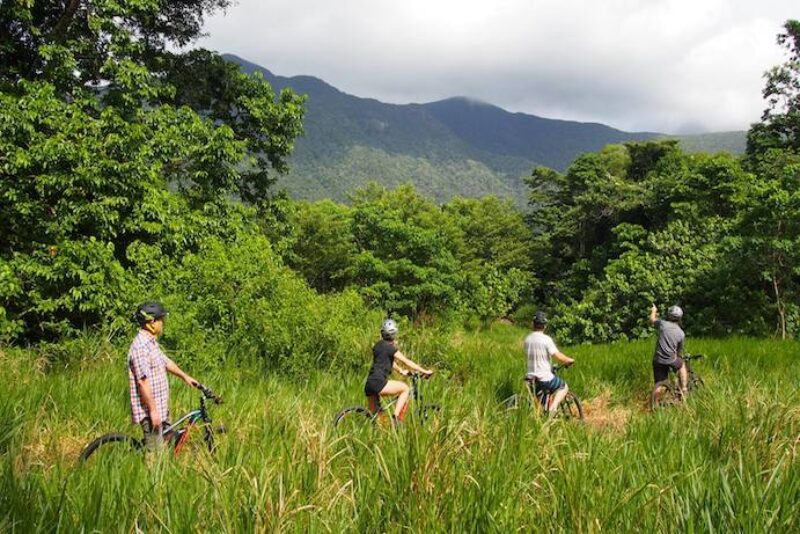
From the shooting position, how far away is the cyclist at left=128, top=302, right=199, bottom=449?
16.6 ft

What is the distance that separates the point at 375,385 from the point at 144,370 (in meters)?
2.65

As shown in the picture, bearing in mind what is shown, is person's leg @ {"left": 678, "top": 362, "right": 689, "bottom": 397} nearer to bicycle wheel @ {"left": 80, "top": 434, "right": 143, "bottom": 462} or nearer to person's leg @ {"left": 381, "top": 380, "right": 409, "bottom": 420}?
person's leg @ {"left": 381, "top": 380, "right": 409, "bottom": 420}

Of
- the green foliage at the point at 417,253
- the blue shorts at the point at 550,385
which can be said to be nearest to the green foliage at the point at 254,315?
the blue shorts at the point at 550,385

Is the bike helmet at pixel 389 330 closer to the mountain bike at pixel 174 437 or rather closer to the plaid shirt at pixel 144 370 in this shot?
the mountain bike at pixel 174 437

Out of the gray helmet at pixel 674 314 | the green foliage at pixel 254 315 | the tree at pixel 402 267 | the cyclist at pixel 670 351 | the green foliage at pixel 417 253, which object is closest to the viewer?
the cyclist at pixel 670 351

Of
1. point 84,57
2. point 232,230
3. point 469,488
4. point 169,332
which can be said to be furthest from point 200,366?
point 84,57

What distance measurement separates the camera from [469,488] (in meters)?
2.88

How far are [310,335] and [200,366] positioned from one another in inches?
72.6

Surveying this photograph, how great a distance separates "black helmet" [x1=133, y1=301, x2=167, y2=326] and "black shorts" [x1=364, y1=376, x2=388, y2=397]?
8.49 feet

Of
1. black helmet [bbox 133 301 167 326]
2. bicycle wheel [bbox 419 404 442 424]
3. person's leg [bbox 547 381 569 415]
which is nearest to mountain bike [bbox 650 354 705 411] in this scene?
person's leg [bbox 547 381 569 415]

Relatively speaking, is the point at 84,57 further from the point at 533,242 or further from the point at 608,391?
the point at 533,242

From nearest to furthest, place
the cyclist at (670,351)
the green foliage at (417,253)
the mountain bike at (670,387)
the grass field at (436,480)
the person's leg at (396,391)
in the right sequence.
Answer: the grass field at (436,480)
the person's leg at (396,391)
the mountain bike at (670,387)
the cyclist at (670,351)
the green foliage at (417,253)

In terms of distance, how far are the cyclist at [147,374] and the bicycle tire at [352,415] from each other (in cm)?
163

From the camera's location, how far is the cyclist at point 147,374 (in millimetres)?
5051
